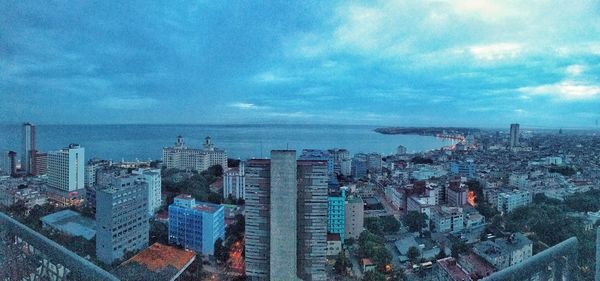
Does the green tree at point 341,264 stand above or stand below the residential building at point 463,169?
below

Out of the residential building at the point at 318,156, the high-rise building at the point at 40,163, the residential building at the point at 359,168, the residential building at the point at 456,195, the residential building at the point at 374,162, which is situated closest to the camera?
the residential building at the point at 456,195

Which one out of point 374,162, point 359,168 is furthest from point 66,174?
point 374,162

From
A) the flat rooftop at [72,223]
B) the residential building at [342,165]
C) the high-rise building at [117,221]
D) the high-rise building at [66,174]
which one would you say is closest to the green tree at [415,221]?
the high-rise building at [117,221]

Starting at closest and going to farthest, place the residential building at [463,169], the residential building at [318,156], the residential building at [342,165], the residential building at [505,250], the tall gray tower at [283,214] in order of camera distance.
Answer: the tall gray tower at [283,214] < the residential building at [505,250] < the residential building at [318,156] < the residential building at [463,169] < the residential building at [342,165]

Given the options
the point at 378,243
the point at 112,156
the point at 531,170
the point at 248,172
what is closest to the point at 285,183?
the point at 248,172

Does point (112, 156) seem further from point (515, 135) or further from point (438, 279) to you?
point (515, 135)

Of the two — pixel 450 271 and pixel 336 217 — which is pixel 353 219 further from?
pixel 450 271

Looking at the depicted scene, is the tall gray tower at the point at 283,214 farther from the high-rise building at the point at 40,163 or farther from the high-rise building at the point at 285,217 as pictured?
the high-rise building at the point at 40,163
